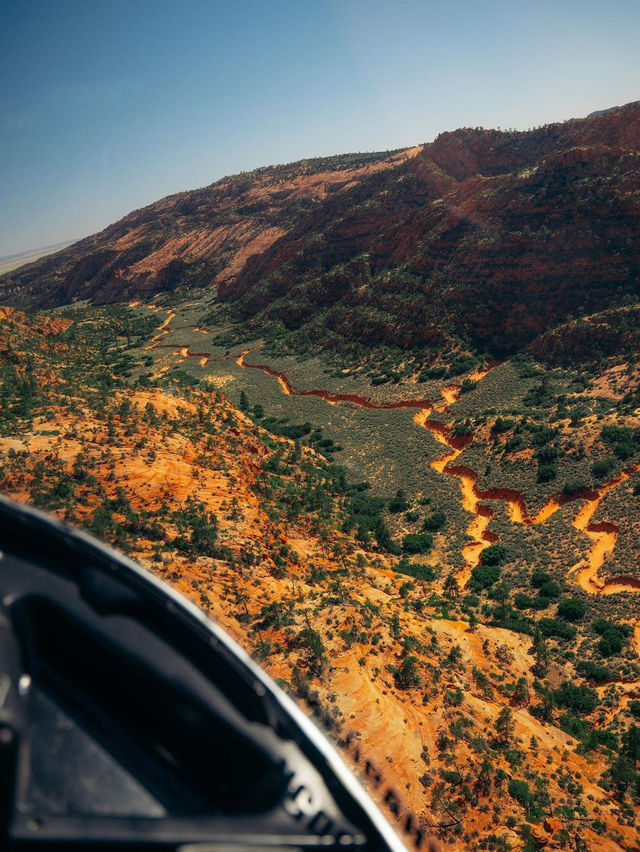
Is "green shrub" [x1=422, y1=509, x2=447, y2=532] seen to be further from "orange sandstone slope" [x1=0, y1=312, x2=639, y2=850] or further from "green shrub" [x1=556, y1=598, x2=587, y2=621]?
"green shrub" [x1=556, y1=598, x2=587, y2=621]

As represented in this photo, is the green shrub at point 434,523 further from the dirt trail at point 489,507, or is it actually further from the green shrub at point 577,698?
the green shrub at point 577,698

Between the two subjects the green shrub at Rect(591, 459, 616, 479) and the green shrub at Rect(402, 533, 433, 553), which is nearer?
the green shrub at Rect(402, 533, 433, 553)

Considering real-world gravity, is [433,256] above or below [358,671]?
above

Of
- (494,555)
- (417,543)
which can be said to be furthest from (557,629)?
(417,543)

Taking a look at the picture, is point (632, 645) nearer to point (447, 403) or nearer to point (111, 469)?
point (111, 469)

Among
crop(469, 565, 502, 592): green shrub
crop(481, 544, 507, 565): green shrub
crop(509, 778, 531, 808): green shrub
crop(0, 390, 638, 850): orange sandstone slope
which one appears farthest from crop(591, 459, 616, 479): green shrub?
crop(509, 778, 531, 808): green shrub

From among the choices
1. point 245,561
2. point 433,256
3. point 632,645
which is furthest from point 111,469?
point 433,256

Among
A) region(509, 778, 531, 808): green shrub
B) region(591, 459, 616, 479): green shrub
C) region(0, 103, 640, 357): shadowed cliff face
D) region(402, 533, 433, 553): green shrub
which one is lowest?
region(402, 533, 433, 553): green shrub

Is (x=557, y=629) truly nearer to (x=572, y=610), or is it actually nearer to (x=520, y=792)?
(x=572, y=610)
